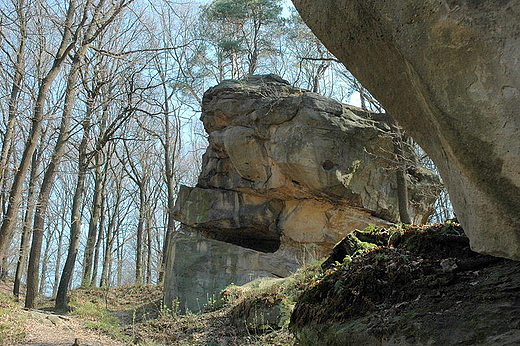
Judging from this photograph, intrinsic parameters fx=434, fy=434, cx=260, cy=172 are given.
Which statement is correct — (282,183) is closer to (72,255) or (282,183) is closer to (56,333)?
(72,255)

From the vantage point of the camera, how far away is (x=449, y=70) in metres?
2.13

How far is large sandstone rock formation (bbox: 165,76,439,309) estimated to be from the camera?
47.3 ft

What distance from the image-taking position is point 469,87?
208cm

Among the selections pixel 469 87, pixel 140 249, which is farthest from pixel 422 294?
pixel 140 249

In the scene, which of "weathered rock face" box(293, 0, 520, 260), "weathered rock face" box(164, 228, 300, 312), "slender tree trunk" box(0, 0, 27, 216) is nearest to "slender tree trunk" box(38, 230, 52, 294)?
"slender tree trunk" box(0, 0, 27, 216)

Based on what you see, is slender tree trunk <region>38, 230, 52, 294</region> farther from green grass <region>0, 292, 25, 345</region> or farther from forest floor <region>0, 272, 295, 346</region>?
green grass <region>0, 292, 25, 345</region>

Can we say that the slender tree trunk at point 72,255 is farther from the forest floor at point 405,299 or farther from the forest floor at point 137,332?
the forest floor at point 405,299

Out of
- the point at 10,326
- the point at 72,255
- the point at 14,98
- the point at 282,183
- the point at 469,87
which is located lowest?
the point at 10,326

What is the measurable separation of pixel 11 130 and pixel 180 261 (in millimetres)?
7512

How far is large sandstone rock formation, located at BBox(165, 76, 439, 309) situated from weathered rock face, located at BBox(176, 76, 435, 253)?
35 millimetres

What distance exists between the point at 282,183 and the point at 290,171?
24.4 inches

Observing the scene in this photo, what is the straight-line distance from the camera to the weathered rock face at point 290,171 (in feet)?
47.2

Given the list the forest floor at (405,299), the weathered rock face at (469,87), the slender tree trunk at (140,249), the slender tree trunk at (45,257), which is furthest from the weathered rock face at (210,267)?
the slender tree trunk at (45,257)

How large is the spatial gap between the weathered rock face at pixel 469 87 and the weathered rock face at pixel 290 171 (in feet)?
38.5
